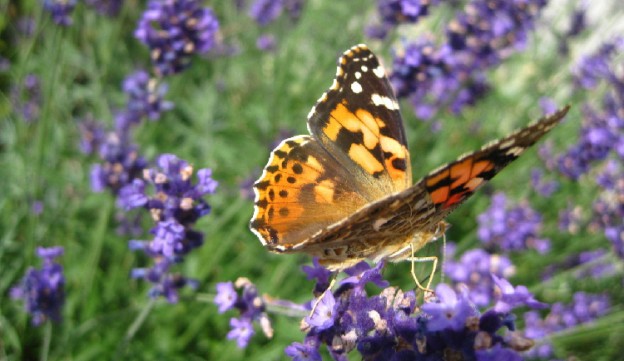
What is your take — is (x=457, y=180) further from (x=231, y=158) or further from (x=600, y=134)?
(x=231, y=158)

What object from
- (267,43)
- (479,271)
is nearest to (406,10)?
(479,271)

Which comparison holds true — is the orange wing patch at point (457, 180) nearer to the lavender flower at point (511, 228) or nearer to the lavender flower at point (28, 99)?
the lavender flower at point (511, 228)

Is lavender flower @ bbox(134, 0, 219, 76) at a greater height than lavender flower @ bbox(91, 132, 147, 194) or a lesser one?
greater

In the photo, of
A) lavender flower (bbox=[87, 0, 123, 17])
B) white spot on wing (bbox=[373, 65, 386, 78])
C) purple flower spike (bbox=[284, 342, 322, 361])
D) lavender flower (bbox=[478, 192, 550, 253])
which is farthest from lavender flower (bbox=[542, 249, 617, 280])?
lavender flower (bbox=[87, 0, 123, 17])

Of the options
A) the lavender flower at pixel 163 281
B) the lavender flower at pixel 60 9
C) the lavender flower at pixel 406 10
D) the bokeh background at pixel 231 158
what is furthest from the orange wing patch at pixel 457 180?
the lavender flower at pixel 60 9

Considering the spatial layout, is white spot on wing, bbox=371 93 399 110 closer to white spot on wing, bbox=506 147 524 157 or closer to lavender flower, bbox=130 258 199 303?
white spot on wing, bbox=506 147 524 157
